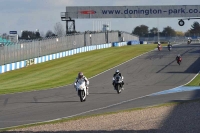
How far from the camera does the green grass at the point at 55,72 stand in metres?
39.0

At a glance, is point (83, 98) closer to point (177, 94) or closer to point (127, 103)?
point (127, 103)

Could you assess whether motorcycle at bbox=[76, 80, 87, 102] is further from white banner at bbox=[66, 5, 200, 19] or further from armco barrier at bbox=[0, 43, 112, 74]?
white banner at bbox=[66, 5, 200, 19]

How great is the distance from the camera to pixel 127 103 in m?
25.8

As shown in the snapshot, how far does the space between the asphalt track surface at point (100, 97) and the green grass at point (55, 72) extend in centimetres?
231

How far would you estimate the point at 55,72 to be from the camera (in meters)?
50.0

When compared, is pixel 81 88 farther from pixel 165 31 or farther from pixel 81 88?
pixel 165 31

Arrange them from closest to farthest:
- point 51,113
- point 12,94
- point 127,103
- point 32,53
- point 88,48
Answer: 1. point 51,113
2. point 127,103
3. point 12,94
4. point 32,53
5. point 88,48

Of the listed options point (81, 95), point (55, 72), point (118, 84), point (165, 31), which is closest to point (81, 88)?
point (81, 95)

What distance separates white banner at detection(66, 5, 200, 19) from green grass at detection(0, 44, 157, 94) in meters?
14.0

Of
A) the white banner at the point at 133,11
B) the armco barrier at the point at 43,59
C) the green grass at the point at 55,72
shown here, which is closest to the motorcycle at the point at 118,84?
the green grass at the point at 55,72

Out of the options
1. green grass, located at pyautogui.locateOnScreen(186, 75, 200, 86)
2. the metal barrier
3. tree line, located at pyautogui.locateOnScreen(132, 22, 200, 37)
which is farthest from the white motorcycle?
tree line, located at pyautogui.locateOnScreen(132, 22, 200, 37)

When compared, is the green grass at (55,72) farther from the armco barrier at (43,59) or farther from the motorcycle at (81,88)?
the motorcycle at (81,88)

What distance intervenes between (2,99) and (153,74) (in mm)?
18522

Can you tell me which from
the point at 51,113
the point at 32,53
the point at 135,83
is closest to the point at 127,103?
the point at 51,113
